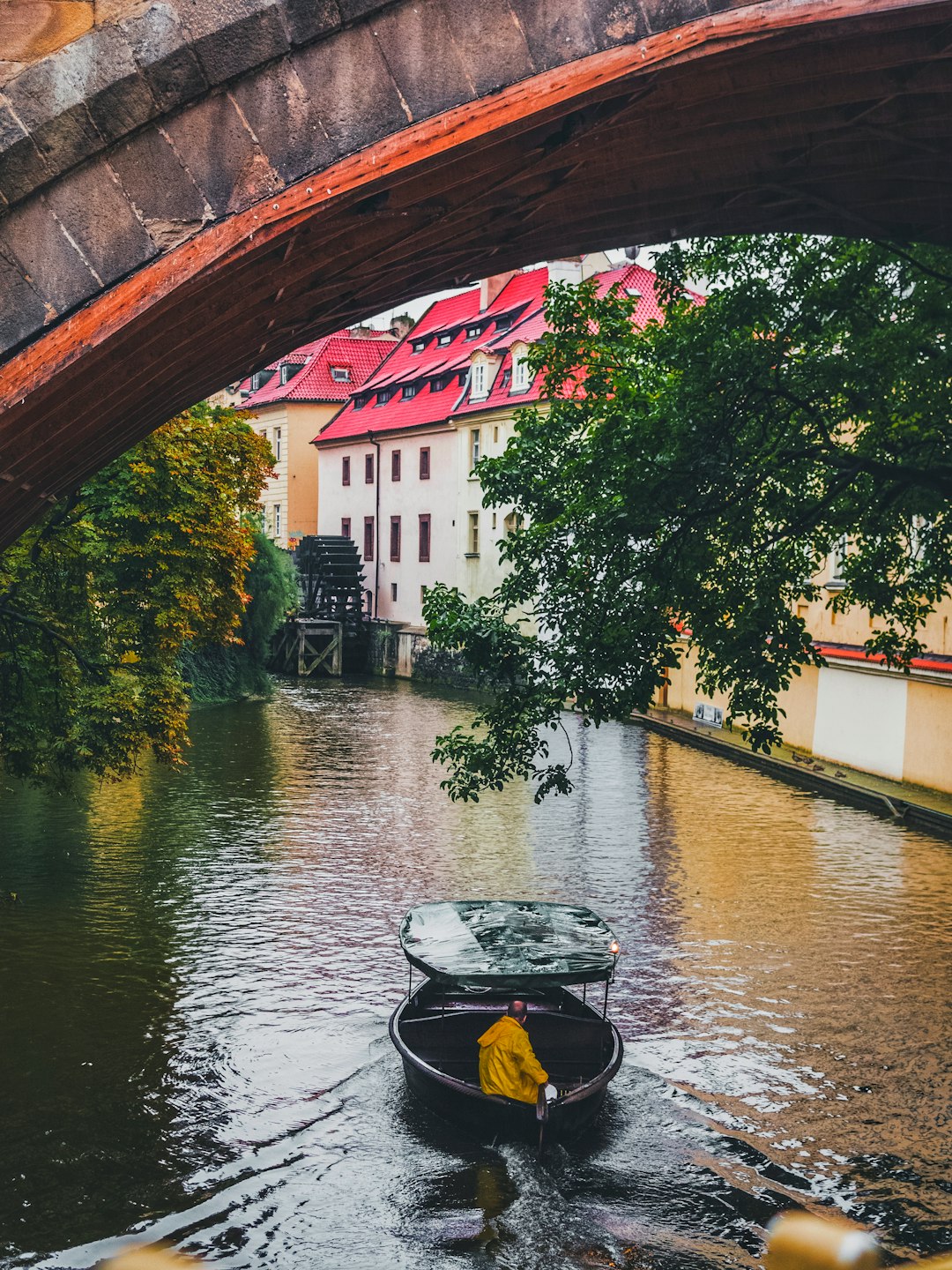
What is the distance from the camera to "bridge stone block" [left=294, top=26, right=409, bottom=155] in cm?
364

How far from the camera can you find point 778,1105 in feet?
42.4

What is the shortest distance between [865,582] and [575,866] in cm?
906

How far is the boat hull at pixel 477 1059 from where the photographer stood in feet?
38.9

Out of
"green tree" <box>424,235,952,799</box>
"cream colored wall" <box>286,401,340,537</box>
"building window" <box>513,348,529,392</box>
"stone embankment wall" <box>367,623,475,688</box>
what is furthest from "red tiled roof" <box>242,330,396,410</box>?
"green tree" <box>424,235,952,799</box>

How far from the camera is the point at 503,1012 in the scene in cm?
1331

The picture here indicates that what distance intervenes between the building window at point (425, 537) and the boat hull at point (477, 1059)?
4315cm

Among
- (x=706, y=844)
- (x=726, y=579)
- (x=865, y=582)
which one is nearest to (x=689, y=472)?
(x=726, y=579)

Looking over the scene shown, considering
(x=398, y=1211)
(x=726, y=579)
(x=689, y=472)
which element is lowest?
(x=398, y=1211)

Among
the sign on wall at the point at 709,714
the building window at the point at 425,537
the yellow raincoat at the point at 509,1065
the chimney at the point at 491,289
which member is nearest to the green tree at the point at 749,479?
the yellow raincoat at the point at 509,1065

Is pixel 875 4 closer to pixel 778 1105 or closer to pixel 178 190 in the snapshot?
pixel 178 190

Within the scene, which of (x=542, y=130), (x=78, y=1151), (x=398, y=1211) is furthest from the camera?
(x=78, y=1151)

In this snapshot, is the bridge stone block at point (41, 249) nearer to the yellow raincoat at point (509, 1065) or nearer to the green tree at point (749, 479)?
→ the yellow raincoat at point (509, 1065)

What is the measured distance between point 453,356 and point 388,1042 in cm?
4734

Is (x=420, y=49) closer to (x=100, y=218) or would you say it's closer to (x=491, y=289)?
(x=100, y=218)
